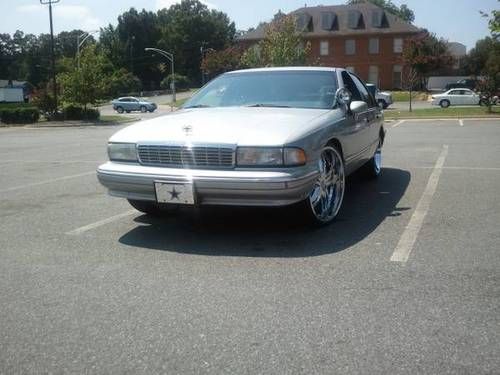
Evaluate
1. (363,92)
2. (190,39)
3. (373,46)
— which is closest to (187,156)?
(363,92)

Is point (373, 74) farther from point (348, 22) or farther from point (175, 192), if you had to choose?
point (175, 192)

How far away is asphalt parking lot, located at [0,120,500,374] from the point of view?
281 cm

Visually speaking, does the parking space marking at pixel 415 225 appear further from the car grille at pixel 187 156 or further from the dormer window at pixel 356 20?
the dormer window at pixel 356 20

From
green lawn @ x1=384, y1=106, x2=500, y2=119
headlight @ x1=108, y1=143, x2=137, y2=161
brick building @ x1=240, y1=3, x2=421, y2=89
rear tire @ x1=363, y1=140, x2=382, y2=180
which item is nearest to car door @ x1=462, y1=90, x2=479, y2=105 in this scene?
green lawn @ x1=384, y1=106, x2=500, y2=119

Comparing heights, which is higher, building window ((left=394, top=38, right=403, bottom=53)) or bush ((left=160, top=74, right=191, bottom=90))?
building window ((left=394, top=38, right=403, bottom=53))

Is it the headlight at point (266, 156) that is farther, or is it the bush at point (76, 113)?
the bush at point (76, 113)

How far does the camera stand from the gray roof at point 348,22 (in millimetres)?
63875

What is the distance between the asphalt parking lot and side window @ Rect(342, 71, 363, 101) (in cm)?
126

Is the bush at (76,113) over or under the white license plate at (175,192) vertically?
over

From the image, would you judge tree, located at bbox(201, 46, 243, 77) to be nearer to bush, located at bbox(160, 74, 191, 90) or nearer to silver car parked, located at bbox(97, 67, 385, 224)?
bush, located at bbox(160, 74, 191, 90)

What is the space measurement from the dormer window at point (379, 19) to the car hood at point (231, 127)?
62.5m

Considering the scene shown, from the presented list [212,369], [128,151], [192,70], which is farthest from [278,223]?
[192,70]

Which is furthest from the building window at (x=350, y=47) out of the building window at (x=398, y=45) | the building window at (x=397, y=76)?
the building window at (x=397, y=76)

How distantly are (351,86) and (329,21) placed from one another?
201ft
